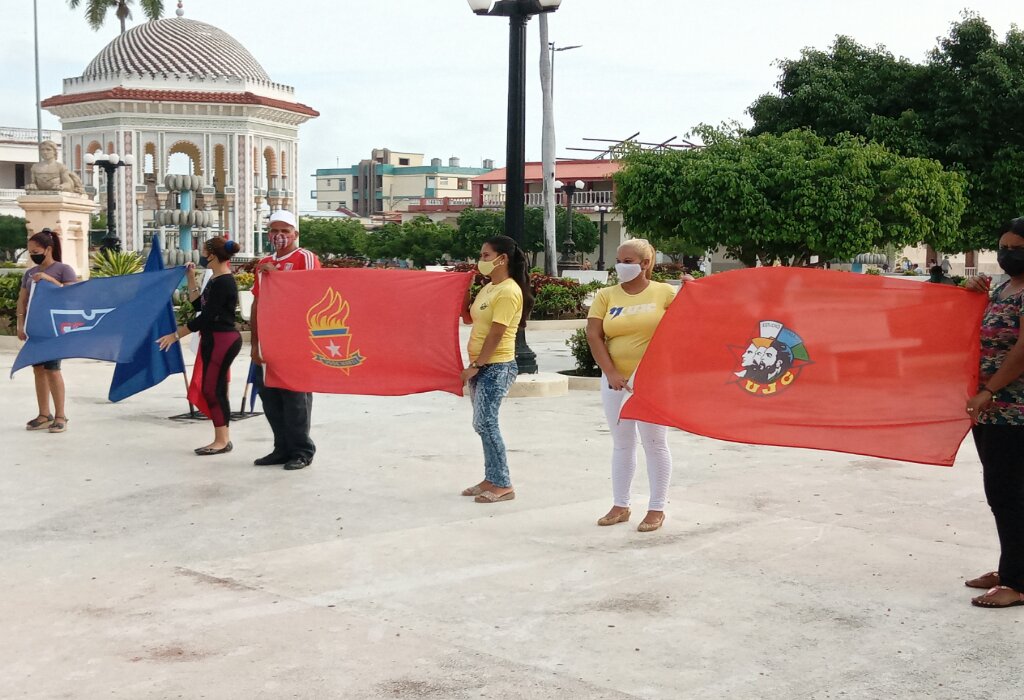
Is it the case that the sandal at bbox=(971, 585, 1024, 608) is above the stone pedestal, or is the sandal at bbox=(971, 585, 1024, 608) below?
below

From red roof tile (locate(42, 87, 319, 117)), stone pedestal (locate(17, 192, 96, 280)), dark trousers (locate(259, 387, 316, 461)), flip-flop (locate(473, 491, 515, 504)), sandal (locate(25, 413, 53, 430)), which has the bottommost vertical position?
flip-flop (locate(473, 491, 515, 504))

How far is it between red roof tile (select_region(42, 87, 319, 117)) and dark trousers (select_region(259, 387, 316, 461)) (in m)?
64.2

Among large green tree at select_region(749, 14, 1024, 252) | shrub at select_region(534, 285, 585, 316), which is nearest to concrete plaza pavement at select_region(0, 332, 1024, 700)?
shrub at select_region(534, 285, 585, 316)

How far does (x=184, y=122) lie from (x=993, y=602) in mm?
69692

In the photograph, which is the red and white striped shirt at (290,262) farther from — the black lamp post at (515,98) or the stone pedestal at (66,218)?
the stone pedestal at (66,218)

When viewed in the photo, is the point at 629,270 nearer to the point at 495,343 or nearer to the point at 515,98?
the point at 495,343

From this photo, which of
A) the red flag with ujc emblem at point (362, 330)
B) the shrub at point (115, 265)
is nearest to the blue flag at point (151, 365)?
the red flag with ujc emblem at point (362, 330)

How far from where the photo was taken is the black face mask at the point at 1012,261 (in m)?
5.38

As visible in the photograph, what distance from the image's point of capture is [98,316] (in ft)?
34.6

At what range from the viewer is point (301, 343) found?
343 inches

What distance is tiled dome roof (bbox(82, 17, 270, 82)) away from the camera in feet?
235

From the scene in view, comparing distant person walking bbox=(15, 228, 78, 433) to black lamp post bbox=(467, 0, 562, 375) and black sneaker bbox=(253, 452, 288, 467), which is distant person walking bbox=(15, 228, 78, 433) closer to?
black sneaker bbox=(253, 452, 288, 467)

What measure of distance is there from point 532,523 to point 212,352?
343 cm

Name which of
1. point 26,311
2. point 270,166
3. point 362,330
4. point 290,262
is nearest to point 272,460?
point 362,330
